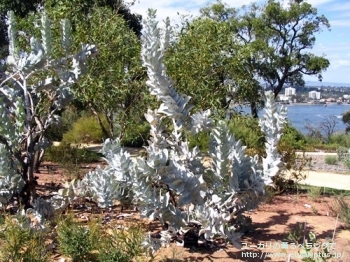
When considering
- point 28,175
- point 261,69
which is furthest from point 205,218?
point 261,69

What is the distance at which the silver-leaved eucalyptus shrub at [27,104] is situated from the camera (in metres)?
5.38

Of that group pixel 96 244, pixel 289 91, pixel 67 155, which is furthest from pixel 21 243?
pixel 289 91

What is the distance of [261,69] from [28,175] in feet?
66.7

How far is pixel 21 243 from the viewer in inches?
172

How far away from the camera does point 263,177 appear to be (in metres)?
4.88

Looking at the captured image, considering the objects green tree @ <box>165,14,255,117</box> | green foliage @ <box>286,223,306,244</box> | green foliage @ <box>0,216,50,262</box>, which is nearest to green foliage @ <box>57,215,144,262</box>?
green foliage @ <box>0,216,50,262</box>

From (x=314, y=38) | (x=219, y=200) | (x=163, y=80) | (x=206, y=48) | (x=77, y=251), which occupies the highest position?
(x=314, y=38)

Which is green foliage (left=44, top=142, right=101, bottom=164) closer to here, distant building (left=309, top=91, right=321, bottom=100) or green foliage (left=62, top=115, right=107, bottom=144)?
green foliage (left=62, top=115, right=107, bottom=144)

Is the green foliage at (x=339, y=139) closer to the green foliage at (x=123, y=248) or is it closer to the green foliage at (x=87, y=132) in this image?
the green foliage at (x=87, y=132)

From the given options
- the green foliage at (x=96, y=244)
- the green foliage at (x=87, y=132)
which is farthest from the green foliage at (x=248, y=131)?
the green foliage at (x=96, y=244)

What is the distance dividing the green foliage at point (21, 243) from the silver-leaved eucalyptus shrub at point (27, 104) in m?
0.60

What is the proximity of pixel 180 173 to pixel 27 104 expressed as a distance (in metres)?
2.35

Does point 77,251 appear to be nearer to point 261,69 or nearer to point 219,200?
point 219,200

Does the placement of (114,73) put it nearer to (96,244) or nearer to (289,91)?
(96,244)
